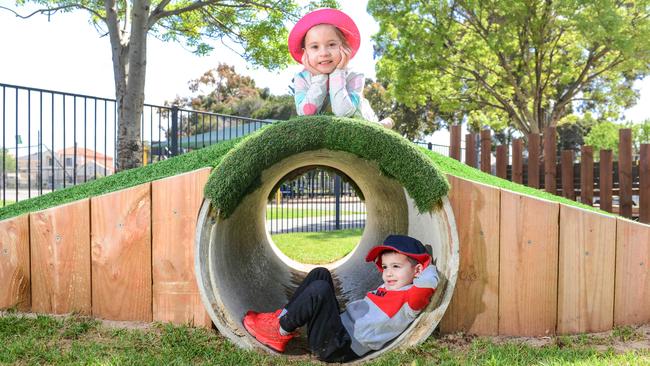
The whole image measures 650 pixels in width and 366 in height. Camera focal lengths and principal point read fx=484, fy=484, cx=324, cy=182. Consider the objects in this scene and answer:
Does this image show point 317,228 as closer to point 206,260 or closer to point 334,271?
point 334,271

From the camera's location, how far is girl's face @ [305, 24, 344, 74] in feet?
9.93

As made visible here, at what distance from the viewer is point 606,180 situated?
7.87m

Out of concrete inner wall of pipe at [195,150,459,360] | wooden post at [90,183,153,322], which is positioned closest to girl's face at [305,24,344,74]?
concrete inner wall of pipe at [195,150,459,360]

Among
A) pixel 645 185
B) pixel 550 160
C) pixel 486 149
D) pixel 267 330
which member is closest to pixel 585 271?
pixel 267 330

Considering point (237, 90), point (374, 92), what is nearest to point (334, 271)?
point (374, 92)

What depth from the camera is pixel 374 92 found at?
117 ft

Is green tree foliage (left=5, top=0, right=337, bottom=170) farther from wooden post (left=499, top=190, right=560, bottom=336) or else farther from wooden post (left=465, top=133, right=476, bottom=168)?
wooden post (left=499, top=190, right=560, bottom=336)

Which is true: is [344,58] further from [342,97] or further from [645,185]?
[645,185]

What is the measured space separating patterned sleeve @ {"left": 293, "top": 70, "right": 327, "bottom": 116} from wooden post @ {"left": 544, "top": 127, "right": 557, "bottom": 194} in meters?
6.62

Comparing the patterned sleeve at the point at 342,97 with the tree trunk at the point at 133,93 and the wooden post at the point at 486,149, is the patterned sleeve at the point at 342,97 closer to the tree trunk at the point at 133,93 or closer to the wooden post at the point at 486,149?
the tree trunk at the point at 133,93

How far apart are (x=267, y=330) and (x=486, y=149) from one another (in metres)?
7.13

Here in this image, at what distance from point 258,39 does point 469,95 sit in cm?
962

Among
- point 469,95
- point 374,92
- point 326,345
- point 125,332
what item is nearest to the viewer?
point 326,345

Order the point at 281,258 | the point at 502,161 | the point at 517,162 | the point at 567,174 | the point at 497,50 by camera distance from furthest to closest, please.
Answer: the point at 497,50, the point at 502,161, the point at 517,162, the point at 567,174, the point at 281,258
